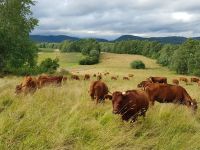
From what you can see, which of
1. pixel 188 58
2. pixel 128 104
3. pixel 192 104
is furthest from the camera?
pixel 188 58

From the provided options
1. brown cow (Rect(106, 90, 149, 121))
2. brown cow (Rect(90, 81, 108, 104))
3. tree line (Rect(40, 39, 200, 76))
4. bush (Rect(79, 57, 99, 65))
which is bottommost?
bush (Rect(79, 57, 99, 65))

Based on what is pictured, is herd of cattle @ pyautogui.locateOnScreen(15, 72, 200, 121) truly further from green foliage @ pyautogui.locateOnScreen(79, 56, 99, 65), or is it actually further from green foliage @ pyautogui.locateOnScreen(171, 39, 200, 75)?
green foliage @ pyautogui.locateOnScreen(79, 56, 99, 65)

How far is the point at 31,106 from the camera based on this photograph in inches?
302

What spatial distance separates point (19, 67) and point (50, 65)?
817 inches

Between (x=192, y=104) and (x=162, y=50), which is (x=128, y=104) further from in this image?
(x=162, y=50)

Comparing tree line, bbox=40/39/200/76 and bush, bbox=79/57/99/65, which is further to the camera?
bush, bbox=79/57/99/65

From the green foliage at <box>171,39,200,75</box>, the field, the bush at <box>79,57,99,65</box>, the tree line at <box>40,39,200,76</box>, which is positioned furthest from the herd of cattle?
the bush at <box>79,57,99,65</box>

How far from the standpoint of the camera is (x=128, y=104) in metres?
9.09

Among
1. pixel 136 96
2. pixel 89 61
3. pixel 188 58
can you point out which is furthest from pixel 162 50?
pixel 136 96

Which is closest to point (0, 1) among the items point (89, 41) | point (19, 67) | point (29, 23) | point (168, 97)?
point (29, 23)

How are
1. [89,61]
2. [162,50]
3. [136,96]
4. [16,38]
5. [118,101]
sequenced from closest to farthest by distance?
[118,101] → [136,96] → [16,38] → [89,61] → [162,50]

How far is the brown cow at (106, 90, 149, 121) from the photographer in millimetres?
8805

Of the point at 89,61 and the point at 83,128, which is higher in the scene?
the point at 83,128

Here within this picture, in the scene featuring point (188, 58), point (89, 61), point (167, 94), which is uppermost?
point (167, 94)
